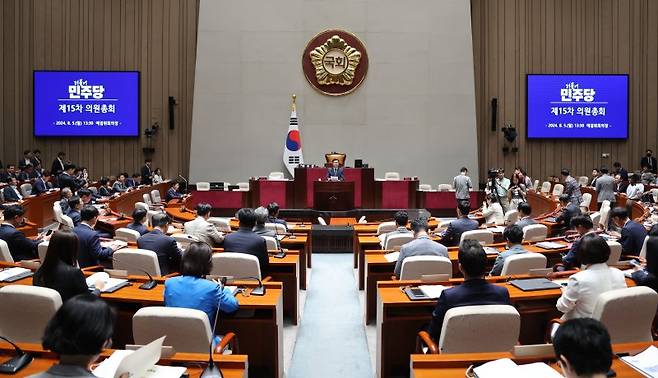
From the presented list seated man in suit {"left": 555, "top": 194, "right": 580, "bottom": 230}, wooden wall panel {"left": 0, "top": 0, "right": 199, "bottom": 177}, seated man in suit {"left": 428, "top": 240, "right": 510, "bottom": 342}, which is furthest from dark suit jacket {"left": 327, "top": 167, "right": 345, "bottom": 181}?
seated man in suit {"left": 428, "top": 240, "right": 510, "bottom": 342}

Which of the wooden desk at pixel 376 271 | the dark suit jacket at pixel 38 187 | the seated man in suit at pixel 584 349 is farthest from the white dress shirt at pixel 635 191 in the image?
the dark suit jacket at pixel 38 187

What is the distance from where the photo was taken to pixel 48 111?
16359 millimetres

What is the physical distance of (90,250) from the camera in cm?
555

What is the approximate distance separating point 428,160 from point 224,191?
5599 mm

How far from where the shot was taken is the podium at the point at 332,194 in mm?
12117

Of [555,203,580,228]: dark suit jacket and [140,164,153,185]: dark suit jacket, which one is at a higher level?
[140,164,153,185]: dark suit jacket

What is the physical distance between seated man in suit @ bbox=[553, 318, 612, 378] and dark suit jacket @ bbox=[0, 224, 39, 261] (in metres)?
5.49

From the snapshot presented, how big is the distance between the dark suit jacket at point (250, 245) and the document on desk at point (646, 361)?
3209 millimetres

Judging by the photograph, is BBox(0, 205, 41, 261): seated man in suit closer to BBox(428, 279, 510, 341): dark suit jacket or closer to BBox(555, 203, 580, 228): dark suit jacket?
BBox(428, 279, 510, 341): dark suit jacket

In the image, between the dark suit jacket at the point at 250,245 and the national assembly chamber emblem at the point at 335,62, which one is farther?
the national assembly chamber emblem at the point at 335,62

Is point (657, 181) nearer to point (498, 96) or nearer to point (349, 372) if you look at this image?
point (498, 96)

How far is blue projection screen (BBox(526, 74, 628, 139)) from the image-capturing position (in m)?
16.6

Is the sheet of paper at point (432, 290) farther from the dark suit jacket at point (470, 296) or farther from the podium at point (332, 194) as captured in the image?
the podium at point (332, 194)

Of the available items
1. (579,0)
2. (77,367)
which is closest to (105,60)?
(579,0)
